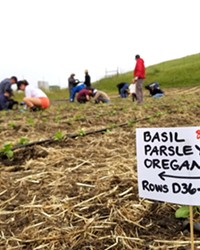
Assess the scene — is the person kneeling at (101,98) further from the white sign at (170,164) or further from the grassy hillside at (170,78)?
the grassy hillside at (170,78)

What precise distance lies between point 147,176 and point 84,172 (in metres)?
1.47

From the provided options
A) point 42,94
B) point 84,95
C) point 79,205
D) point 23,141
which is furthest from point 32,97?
point 79,205

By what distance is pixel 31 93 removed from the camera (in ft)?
34.5

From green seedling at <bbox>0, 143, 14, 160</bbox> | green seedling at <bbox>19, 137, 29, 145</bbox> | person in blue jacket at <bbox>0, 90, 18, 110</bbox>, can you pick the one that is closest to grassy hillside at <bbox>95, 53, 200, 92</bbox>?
person in blue jacket at <bbox>0, 90, 18, 110</bbox>

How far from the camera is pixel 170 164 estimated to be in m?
1.91

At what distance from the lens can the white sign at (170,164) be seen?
1838 millimetres

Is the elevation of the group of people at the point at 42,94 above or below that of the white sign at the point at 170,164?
above

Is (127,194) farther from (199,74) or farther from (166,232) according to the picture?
(199,74)

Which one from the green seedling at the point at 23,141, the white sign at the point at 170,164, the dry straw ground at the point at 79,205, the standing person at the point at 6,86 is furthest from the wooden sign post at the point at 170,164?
the standing person at the point at 6,86

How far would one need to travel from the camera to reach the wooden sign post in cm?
184

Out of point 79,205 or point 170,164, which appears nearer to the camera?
point 170,164

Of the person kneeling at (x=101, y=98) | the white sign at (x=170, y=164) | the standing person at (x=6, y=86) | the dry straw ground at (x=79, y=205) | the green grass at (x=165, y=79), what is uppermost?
the green grass at (x=165, y=79)

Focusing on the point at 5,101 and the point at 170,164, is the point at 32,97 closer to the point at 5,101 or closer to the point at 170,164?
the point at 5,101

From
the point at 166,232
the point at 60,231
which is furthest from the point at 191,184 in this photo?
the point at 60,231
